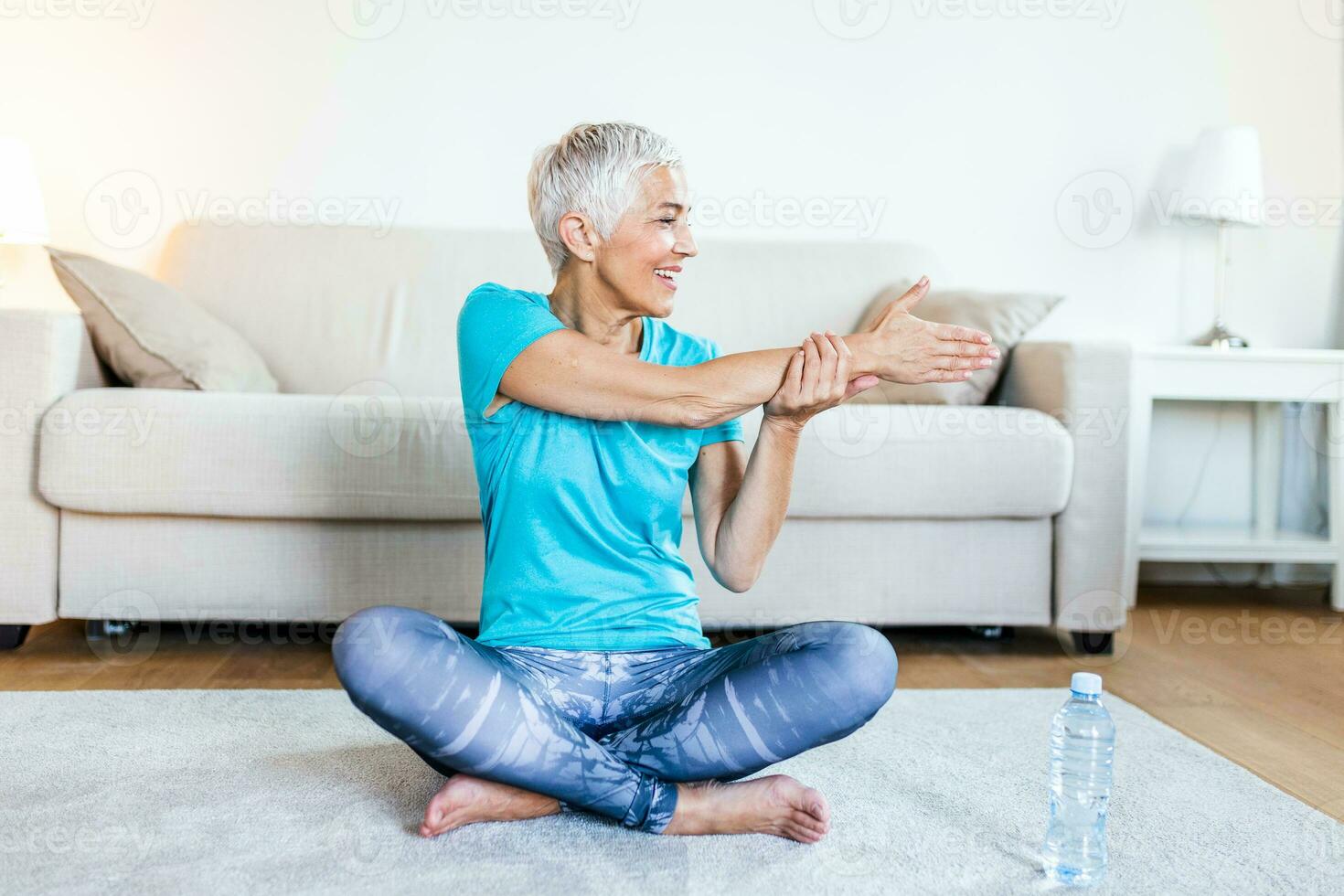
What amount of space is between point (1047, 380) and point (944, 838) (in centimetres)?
131

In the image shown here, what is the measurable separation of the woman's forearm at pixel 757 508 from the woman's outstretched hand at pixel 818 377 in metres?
0.06

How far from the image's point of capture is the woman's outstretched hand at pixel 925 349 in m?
1.35

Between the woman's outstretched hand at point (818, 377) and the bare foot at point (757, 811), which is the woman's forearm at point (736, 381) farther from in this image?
the bare foot at point (757, 811)

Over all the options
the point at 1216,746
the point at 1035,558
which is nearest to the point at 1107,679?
the point at 1035,558

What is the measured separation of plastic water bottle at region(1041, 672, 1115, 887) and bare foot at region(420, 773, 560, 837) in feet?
1.83

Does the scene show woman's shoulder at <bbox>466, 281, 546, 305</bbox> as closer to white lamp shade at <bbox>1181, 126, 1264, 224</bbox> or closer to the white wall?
the white wall

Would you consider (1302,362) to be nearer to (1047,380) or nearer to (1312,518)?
(1312,518)

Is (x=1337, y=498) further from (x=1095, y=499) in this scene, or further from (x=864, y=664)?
(x=864, y=664)

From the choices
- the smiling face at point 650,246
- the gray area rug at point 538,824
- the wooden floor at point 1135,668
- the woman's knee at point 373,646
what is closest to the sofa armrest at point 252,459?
the wooden floor at point 1135,668

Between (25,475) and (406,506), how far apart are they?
0.69 meters

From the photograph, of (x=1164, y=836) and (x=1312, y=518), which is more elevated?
(x=1312, y=518)

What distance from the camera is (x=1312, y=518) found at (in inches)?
138

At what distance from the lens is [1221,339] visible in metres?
3.36

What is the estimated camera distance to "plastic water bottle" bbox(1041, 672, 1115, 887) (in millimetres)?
1260
